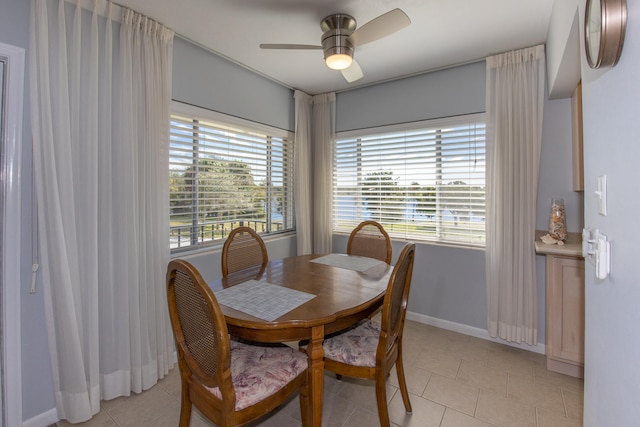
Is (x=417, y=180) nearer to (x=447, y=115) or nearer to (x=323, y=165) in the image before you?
(x=447, y=115)

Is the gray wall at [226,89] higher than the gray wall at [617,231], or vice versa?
the gray wall at [226,89]

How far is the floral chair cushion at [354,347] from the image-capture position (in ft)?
5.14

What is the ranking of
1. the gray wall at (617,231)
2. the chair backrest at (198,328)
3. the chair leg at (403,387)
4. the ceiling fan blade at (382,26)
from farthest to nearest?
the chair leg at (403,387), the ceiling fan blade at (382,26), the chair backrest at (198,328), the gray wall at (617,231)

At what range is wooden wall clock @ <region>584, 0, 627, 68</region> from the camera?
2.43 feet

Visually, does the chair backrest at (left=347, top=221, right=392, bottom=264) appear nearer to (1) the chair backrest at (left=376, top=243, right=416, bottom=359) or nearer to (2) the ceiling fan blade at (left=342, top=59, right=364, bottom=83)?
(1) the chair backrest at (left=376, top=243, right=416, bottom=359)

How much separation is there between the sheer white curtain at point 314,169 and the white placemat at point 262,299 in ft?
6.05

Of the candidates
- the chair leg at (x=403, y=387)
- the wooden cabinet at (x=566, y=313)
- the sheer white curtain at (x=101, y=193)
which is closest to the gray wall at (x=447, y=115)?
the wooden cabinet at (x=566, y=313)

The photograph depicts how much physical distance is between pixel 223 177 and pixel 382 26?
1874mm

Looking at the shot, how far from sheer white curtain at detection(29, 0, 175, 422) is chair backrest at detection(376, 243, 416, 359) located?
167cm

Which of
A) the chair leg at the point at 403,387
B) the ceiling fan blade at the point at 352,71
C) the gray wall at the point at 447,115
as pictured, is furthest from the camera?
the gray wall at the point at 447,115

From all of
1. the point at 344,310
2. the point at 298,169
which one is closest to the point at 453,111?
the point at 298,169

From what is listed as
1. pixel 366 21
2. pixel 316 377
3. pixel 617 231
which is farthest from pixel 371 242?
pixel 617 231

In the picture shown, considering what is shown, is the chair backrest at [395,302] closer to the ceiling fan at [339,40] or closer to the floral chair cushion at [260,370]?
the floral chair cushion at [260,370]

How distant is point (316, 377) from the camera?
1.43 meters
